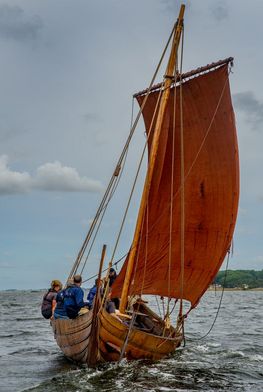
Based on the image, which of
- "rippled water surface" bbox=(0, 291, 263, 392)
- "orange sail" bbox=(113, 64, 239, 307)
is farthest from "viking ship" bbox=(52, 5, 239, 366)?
"rippled water surface" bbox=(0, 291, 263, 392)

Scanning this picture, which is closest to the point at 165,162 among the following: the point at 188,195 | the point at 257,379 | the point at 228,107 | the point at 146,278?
the point at 188,195

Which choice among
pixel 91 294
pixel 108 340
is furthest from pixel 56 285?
pixel 108 340

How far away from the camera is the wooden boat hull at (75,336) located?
49.0 ft

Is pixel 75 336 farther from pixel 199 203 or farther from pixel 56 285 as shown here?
pixel 199 203

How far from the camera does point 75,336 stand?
15773mm

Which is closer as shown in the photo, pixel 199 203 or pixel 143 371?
pixel 143 371

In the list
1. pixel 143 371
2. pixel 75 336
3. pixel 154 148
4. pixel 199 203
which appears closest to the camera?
pixel 143 371

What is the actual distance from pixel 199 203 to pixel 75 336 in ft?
23.2

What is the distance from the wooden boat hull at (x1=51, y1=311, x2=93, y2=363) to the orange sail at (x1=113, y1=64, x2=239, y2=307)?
334 cm

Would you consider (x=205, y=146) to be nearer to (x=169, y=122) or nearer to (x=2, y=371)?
(x=169, y=122)

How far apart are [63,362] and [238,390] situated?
20.2 feet

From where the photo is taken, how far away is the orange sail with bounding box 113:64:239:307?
19.4 m

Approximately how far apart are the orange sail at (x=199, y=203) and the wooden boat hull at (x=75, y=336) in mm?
3338

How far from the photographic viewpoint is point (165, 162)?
20.6 m
